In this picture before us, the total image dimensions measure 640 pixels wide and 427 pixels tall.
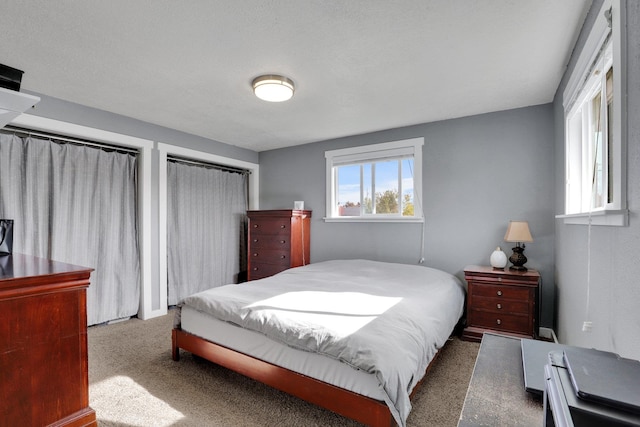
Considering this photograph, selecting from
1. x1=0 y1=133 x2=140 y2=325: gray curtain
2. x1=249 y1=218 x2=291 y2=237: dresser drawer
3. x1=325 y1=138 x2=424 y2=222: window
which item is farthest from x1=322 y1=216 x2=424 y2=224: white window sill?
x1=0 y1=133 x2=140 y2=325: gray curtain

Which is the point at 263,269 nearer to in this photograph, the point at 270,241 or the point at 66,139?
the point at 270,241

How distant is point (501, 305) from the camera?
2.85 meters

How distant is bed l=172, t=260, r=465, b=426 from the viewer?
157 cm

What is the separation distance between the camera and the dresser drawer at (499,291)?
2.78 m

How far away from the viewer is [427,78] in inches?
99.8

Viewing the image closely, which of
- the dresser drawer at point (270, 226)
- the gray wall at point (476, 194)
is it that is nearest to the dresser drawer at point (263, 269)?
the dresser drawer at point (270, 226)

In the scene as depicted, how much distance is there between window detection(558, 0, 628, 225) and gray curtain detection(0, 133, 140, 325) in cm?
415

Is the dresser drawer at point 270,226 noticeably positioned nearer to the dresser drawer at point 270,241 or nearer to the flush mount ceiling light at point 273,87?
the dresser drawer at point 270,241

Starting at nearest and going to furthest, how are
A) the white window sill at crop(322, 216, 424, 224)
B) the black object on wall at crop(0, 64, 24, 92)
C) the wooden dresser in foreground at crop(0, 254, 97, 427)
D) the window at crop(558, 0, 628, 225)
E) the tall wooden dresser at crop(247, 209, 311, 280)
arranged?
the window at crop(558, 0, 628, 225) → the wooden dresser in foreground at crop(0, 254, 97, 427) → the black object on wall at crop(0, 64, 24, 92) → the white window sill at crop(322, 216, 424, 224) → the tall wooden dresser at crop(247, 209, 311, 280)

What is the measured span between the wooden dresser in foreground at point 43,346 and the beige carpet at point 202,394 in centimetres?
36

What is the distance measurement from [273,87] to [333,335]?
1916mm

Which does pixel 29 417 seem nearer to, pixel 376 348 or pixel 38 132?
pixel 376 348

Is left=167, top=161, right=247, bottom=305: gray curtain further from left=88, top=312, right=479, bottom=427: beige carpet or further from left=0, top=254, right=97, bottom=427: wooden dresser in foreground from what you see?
left=0, top=254, right=97, bottom=427: wooden dresser in foreground

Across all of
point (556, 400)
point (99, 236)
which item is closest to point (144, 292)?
point (99, 236)
